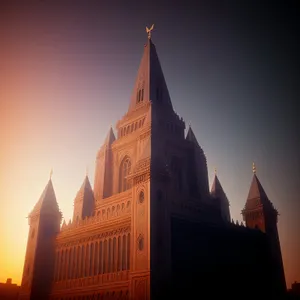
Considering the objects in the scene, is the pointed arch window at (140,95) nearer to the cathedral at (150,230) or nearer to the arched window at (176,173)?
the cathedral at (150,230)

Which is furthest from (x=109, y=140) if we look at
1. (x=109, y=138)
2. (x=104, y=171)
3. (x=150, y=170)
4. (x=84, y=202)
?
(x=150, y=170)

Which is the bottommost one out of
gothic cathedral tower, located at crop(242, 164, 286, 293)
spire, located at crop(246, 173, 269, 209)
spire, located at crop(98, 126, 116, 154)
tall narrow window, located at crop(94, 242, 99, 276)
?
tall narrow window, located at crop(94, 242, 99, 276)

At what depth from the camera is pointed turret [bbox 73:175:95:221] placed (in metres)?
43.6

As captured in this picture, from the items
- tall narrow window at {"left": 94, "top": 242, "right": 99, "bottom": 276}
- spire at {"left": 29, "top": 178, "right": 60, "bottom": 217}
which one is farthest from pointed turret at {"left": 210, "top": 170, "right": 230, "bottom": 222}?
tall narrow window at {"left": 94, "top": 242, "right": 99, "bottom": 276}

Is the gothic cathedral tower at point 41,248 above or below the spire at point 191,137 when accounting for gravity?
below

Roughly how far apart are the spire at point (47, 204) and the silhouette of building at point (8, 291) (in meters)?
21.4

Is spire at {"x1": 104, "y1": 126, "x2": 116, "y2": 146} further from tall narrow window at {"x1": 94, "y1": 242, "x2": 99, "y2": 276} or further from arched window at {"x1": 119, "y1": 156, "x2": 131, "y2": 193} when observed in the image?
tall narrow window at {"x1": 94, "y1": 242, "x2": 99, "y2": 276}

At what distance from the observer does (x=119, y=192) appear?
1658 inches

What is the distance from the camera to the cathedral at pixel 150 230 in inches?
1174

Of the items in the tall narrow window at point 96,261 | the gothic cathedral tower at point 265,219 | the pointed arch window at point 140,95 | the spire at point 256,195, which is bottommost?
the tall narrow window at point 96,261

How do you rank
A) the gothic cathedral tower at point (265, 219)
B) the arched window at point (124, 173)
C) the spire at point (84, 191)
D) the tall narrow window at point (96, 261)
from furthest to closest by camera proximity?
1. the spire at point (84, 191)
2. the arched window at point (124, 173)
3. the gothic cathedral tower at point (265, 219)
4. the tall narrow window at point (96, 261)

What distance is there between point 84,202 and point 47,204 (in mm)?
4344

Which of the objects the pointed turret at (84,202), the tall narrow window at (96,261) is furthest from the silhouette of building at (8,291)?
the tall narrow window at (96,261)

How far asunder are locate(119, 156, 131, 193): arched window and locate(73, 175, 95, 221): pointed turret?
4.81m
